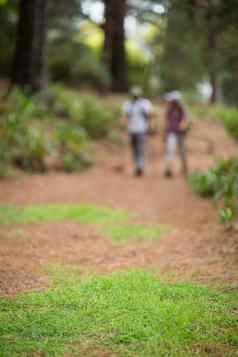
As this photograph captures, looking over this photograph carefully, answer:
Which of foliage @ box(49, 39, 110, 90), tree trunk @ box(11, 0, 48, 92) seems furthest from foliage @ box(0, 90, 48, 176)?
foliage @ box(49, 39, 110, 90)

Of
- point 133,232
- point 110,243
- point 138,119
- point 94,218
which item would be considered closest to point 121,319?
point 110,243

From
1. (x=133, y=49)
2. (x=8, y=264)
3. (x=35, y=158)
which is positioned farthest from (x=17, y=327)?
(x=133, y=49)

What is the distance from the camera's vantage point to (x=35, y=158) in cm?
1381

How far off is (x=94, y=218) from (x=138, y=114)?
513 cm

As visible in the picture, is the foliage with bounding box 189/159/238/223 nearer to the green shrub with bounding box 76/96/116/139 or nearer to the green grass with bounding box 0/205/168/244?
the green grass with bounding box 0/205/168/244

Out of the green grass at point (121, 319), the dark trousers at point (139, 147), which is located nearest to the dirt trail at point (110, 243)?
the dark trousers at point (139, 147)

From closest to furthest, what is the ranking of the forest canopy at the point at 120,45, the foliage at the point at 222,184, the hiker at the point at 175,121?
the foliage at the point at 222,184
the forest canopy at the point at 120,45
the hiker at the point at 175,121

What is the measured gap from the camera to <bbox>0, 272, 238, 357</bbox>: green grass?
439 centimetres

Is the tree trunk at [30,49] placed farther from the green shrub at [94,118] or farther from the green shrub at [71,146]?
the green shrub at [71,146]

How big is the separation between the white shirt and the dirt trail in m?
1.23

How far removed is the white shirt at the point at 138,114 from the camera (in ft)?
45.5

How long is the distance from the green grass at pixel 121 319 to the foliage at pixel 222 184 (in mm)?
2176

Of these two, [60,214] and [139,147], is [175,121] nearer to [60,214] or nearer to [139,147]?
[139,147]

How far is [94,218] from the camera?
940cm
